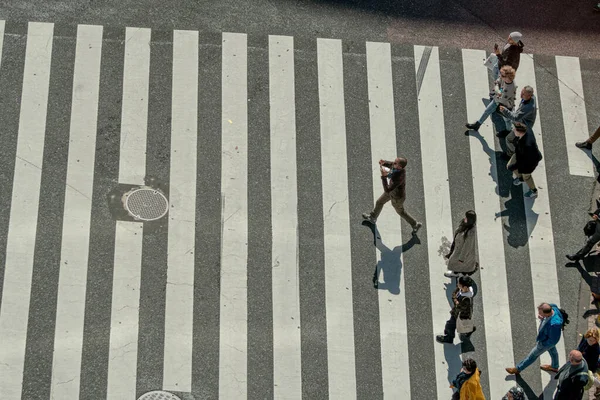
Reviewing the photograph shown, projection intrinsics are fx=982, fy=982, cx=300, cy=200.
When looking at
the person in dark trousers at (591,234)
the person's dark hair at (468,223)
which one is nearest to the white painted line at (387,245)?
the person's dark hair at (468,223)

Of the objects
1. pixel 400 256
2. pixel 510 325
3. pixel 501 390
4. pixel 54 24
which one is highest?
pixel 54 24

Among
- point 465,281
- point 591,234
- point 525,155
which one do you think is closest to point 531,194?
point 525,155

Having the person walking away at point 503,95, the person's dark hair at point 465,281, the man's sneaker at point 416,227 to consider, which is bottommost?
the person's dark hair at point 465,281

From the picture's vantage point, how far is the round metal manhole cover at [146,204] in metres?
15.7

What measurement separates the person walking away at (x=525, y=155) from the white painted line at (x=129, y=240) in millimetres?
6064

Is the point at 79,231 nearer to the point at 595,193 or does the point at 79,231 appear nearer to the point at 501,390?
the point at 501,390

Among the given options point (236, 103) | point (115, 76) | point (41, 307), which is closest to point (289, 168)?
point (236, 103)

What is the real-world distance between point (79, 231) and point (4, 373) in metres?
2.49

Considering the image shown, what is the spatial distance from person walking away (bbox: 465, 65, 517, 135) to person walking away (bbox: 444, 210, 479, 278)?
8.10 feet

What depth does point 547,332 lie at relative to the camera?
14.2m

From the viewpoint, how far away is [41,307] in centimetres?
1473

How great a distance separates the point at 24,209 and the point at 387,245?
5.79 metres

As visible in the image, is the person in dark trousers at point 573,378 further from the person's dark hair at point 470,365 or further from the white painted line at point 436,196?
the white painted line at point 436,196

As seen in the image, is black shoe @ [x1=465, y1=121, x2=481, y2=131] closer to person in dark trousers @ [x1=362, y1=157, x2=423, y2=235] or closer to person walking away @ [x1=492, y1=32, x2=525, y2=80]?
person walking away @ [x1=492, y1=32, x2=525, y2=80]
